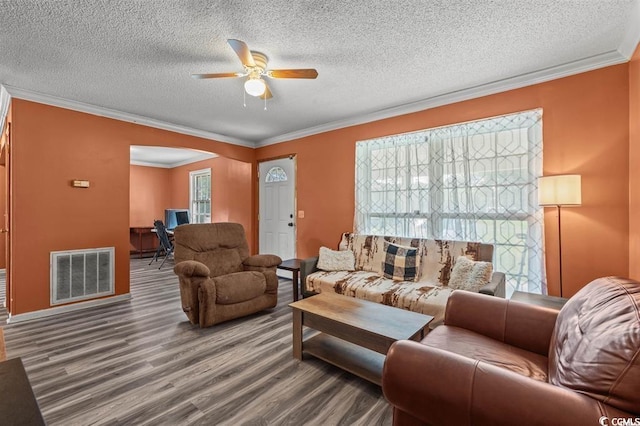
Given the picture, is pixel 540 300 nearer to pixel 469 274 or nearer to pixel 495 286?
pixel 495 286

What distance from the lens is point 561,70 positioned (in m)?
2.59

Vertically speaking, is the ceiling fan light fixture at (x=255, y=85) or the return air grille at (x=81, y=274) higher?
the ceiling fan light fixture at (x=255, y=85)

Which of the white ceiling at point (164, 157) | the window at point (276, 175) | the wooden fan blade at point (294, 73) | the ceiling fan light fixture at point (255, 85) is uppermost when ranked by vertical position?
the white ceiling at point (164, 157)

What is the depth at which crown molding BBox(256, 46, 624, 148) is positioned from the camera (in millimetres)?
Result: 2422

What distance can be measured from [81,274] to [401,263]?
3812mm

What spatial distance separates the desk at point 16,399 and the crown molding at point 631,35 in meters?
3.39

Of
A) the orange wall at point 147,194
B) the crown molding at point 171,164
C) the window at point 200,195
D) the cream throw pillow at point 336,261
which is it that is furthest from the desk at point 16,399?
the orange wall at point 147,194

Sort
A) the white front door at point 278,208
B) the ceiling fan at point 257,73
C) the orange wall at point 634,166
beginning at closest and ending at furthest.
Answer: the orange wall at point 634,166
the ceiling fan at point 257,73
the white front door at point 278,208

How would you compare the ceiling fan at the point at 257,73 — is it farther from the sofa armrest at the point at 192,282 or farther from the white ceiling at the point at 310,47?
the sofa armrest at the point at 192,282

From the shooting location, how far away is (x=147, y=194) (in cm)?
763

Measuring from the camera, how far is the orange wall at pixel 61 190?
3088 millimetres

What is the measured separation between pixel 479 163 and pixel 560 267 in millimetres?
1212

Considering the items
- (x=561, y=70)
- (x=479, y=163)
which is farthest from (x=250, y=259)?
(x=561, y=70)

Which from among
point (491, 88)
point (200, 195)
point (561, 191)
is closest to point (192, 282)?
point (561, 191)
